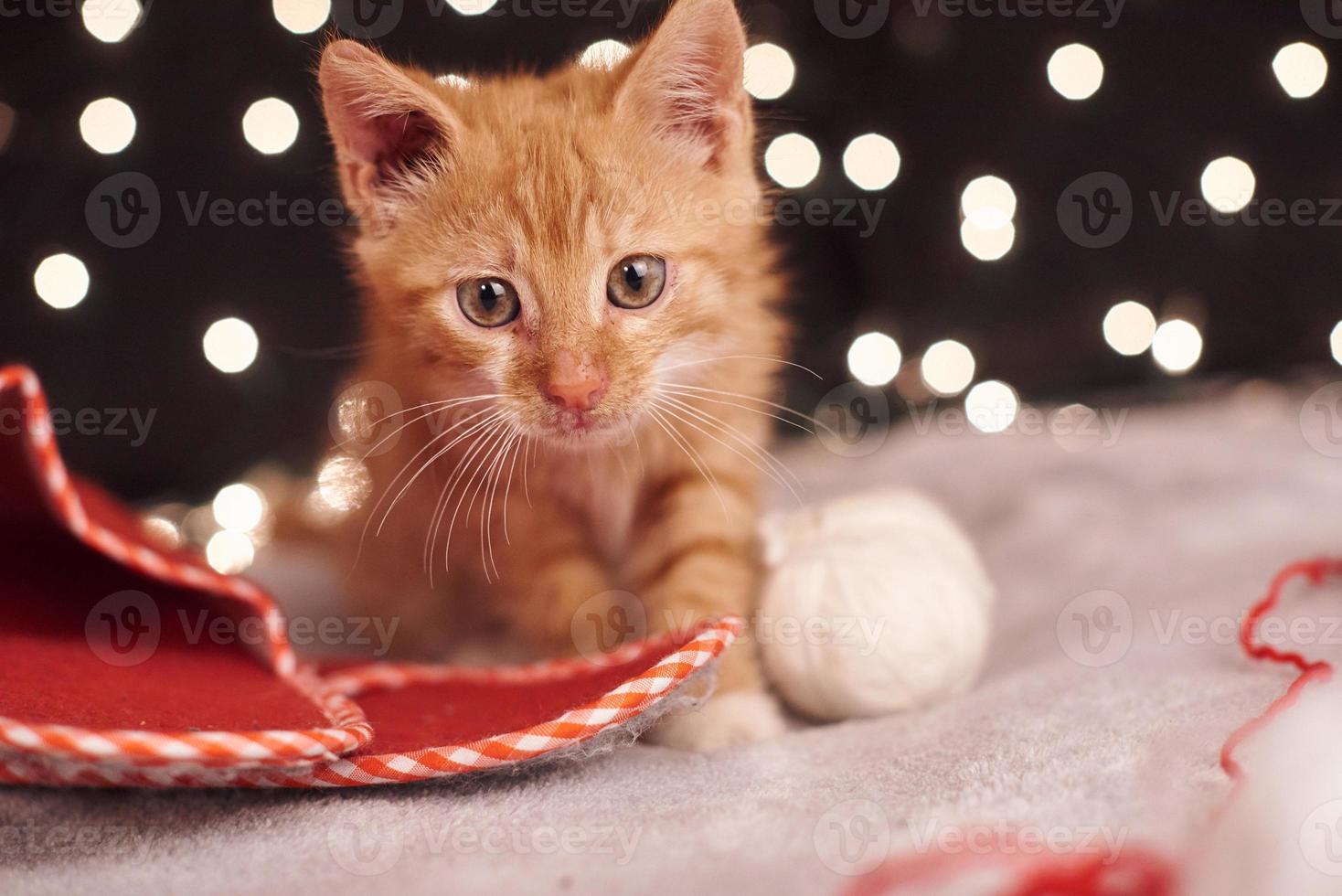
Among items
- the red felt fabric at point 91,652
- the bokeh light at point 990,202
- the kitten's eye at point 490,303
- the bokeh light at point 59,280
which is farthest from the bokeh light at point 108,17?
the bokeh light at point 990,202

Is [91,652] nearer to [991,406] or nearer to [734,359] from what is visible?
[734,359]

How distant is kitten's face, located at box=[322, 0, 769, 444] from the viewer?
1.13 m

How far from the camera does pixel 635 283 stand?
1.18 m

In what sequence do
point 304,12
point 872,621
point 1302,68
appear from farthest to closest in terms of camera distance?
point 1302,68 < point 304,12 < point 872,621

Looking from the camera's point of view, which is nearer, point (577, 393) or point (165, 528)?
point (577, 393)

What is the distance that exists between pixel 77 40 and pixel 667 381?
4.44 ft

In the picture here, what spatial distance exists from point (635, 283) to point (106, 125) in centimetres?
123

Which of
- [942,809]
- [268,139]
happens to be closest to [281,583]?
[268,139]

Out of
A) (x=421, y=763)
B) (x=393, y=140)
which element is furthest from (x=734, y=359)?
(x=421, y=763)

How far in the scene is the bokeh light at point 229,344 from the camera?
2.00m

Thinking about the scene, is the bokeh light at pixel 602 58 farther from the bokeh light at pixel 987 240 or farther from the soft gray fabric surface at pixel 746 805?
the bokeh light at pixel 987 240

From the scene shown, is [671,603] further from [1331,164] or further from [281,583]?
[1331,164]

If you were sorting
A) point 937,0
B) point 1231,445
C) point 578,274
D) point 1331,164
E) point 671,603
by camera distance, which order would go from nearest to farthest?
point 578,274, point 671,603, point 1231,445, point 1331,164, point 937,0

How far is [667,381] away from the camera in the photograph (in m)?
1.22
